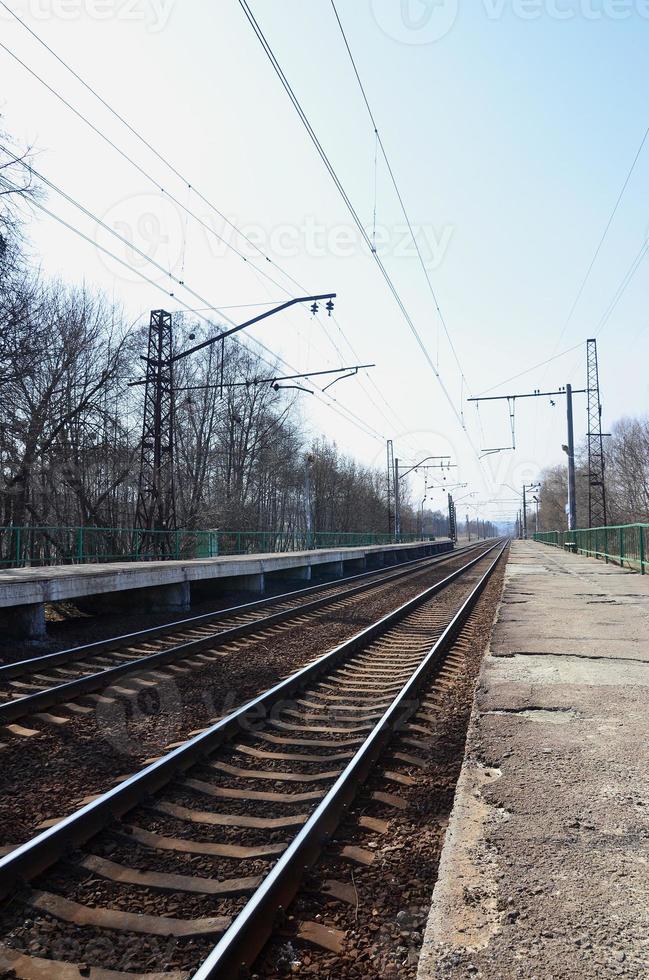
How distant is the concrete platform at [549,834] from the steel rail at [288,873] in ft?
2.38

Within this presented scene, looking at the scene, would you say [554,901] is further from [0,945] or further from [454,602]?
[454,602]

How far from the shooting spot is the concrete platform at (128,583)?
1132 centimetres

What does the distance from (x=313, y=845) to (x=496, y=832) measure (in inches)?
40.6

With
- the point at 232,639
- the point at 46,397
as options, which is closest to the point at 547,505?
the point at 46,397

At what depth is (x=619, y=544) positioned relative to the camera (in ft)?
83.2

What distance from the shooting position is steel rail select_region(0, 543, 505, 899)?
→ 350 centimetres

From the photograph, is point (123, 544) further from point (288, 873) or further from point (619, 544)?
point (288, 873)

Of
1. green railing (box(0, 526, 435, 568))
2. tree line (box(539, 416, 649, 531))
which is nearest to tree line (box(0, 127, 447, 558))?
green railing (box(0, 526, 435, 568))

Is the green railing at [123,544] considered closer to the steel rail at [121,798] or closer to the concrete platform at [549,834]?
the steel rail at [121,798]

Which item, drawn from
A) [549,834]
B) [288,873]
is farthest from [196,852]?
[549,834]

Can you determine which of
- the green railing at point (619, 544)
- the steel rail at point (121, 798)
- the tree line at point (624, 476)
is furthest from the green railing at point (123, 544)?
the tree line at point (624, 476)

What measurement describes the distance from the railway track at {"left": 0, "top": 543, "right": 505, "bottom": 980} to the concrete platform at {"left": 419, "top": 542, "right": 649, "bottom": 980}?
68 cm

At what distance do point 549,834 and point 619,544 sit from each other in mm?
23825

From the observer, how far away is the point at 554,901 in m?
3.00
